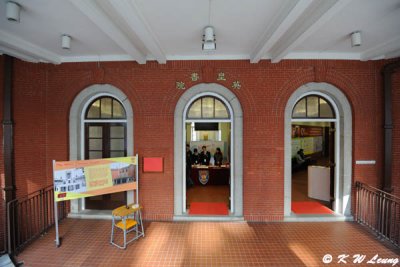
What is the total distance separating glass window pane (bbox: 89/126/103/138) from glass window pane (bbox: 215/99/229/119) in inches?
126

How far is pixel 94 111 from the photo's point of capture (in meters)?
5.63

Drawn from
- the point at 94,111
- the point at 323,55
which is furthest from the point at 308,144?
the point at 94,111

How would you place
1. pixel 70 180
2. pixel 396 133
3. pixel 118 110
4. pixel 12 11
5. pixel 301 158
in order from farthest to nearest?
pixel 301 158, pixel 118 110, pixel 396 133, pixel 70 180, pixel 12 11

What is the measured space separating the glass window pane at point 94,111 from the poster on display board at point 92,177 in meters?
1.58

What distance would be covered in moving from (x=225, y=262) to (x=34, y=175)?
16.7ft

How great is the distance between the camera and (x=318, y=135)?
13281 millimetres

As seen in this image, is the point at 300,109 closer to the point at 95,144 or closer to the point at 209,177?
the point at 209,177

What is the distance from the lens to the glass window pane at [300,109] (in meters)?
A: 5.46

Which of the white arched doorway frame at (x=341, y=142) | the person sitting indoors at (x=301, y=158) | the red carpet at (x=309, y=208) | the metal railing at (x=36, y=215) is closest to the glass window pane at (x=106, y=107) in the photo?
the metal railing at (x=36, y=215)

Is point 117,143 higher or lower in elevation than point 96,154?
higher

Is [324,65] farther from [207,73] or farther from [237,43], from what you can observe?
[207,73]

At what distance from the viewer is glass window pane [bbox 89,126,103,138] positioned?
18.4 ft

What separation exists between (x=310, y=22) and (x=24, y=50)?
5746mm

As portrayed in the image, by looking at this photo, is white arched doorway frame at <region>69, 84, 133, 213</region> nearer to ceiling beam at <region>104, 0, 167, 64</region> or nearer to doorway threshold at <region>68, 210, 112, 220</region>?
doorway threshold at <region>68, 210, 112, 220</region>
